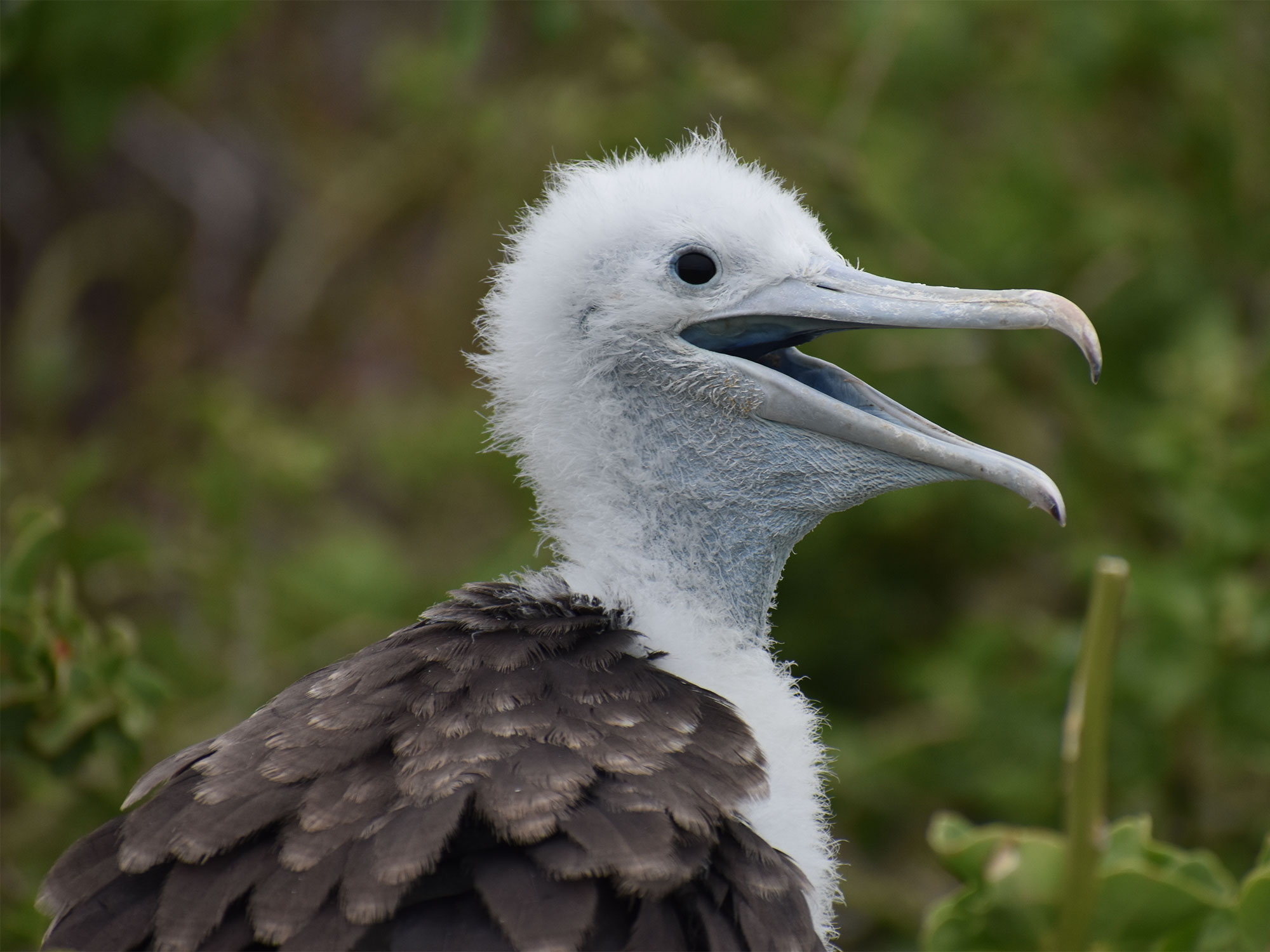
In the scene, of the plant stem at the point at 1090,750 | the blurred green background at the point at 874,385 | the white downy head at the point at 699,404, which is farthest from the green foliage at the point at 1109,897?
the blurred green background at the point at 874,385

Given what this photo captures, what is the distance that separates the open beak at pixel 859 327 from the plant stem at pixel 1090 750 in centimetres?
24

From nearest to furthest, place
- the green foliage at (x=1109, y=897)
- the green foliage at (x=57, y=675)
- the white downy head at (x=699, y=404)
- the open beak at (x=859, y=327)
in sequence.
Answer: the green foliage at (x=1109, y=897) → the open beak at (x=859, y=327) → the white downy head at (x=699, y=404) → the green foliage at (x=57, y=675)

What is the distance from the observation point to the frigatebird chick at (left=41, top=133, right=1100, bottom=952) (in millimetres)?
2010

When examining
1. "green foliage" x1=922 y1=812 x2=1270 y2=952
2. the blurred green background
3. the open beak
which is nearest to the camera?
"green foliage" x1=922 y1=812 x2=1270 y2=952

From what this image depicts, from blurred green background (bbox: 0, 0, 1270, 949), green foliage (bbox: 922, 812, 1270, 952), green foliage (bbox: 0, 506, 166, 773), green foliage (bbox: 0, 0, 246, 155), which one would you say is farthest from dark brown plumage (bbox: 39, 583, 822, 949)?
green foliage (bbox: 0, 0, 246, 155)

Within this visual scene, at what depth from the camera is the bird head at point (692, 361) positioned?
8.38ft

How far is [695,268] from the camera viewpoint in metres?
2.60

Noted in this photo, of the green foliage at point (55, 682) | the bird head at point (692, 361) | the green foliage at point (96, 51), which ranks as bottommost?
the green foliage at point (55, 682)

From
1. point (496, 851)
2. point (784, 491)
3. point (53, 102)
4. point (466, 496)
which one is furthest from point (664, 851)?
point (466, 496)

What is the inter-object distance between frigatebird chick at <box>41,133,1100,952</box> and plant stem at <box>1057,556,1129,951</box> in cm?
28

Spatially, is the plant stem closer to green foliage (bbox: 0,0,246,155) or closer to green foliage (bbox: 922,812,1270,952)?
green foliage (bbox: 922,812,1270,952)

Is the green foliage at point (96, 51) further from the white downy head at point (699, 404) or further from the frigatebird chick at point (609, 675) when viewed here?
the white downy head at point (699, 404)

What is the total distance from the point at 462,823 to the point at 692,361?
0.96m

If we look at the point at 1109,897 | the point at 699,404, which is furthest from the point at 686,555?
the point at 1109,897
